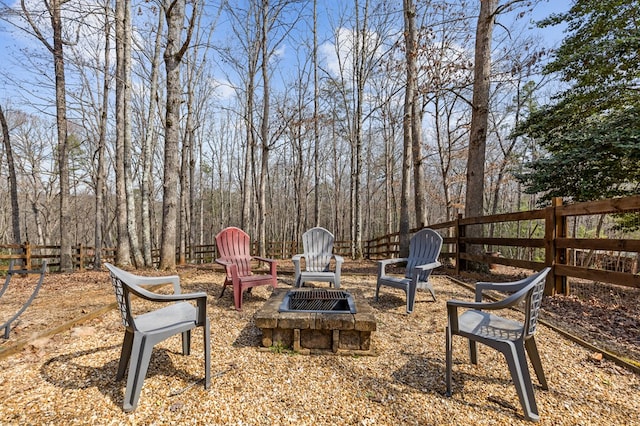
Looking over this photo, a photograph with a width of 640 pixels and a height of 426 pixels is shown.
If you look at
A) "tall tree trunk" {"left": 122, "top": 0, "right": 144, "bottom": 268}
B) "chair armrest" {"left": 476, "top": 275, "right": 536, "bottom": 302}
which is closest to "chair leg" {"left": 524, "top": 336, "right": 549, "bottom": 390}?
"chair armrest" {"left": 476, "top": 275, "right": 536, "bottom": 302}

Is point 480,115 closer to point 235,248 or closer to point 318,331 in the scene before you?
point 235,248

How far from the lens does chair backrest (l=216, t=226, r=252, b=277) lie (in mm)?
3854

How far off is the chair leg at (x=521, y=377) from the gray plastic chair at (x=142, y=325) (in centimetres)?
172

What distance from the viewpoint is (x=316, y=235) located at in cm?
450

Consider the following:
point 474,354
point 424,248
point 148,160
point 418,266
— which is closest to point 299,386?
point 474,354

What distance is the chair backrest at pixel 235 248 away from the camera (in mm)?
3854

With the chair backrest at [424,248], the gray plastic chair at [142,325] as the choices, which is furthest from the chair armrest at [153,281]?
the chair backrest at [424,248]

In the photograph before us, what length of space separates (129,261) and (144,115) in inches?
370

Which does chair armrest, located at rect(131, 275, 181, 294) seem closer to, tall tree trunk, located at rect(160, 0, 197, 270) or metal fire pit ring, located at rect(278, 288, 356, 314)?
metal fire pit ring, located at rect(278, 288, 356, 314)

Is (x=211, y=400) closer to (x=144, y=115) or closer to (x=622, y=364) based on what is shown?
(x=622, y=364)

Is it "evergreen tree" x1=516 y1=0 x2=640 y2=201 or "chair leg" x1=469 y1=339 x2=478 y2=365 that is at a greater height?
"evergreen tree" x1=516 y1=0 x2=640 y2=201

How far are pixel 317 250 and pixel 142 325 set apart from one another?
2.84 metres

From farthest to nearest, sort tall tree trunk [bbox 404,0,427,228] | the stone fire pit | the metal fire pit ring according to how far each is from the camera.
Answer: tall tree trunk [bbox 404,0,427,228] < the metal fire pit ring < the stone fire pit

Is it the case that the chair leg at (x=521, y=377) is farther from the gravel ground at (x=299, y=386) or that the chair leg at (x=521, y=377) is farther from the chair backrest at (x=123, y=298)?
the chair backrest at (x=123, y=298)
